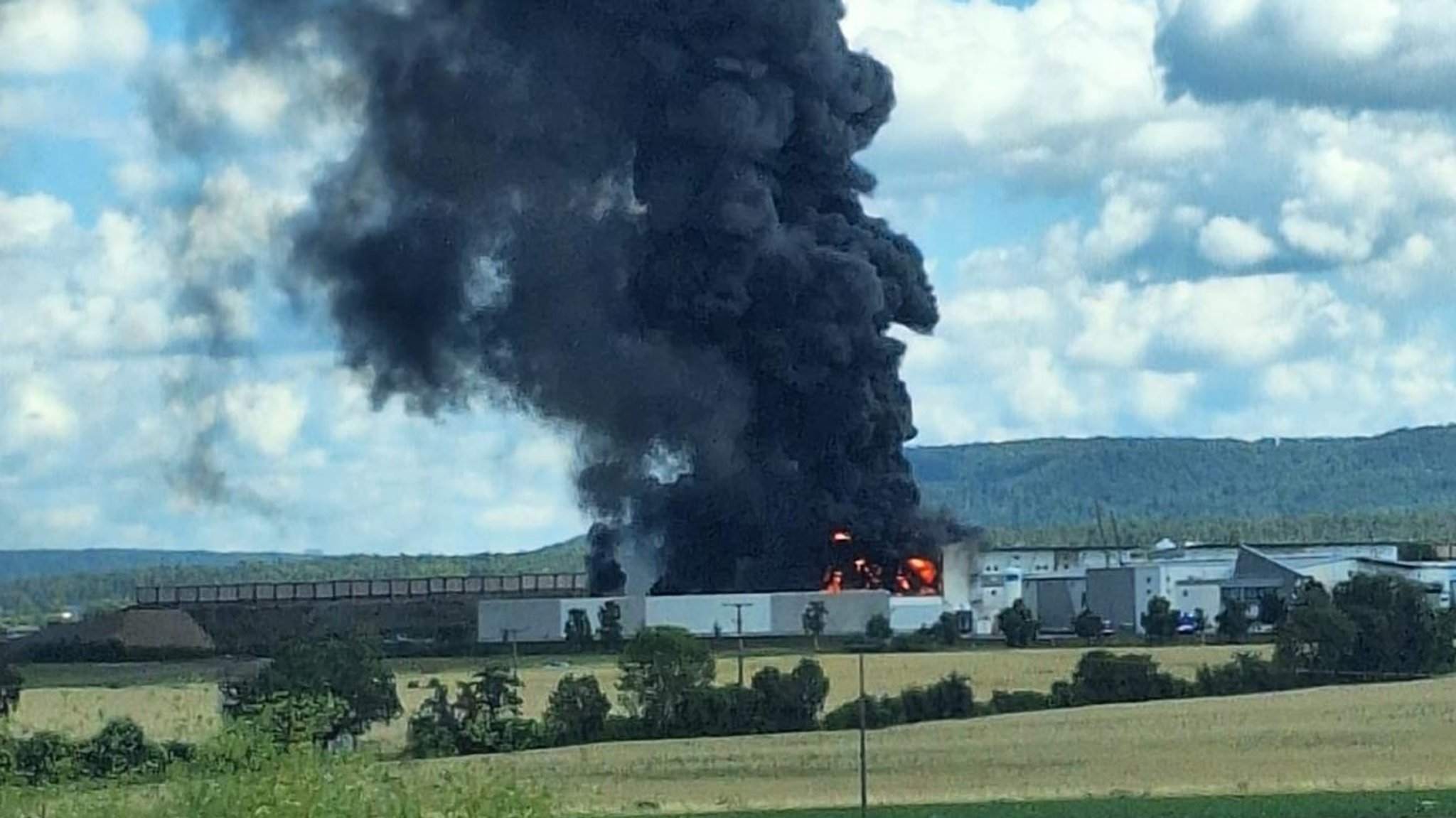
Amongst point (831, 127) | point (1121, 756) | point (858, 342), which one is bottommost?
point (1121, 756)

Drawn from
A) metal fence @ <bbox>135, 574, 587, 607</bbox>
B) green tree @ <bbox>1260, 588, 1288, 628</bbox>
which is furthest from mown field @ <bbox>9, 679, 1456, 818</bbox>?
metal fence @ <bbox>135, 574, 587, 607</bbox>

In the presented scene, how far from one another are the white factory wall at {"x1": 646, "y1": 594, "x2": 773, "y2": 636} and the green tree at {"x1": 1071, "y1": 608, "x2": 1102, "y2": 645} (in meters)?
12.0

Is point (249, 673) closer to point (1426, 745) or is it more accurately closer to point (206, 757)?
point (1426, 745)

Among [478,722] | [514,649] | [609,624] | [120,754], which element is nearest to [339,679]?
[478,722]

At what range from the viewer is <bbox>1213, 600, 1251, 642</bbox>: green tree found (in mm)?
89000

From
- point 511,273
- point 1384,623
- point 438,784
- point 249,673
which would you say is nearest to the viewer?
point 438,784

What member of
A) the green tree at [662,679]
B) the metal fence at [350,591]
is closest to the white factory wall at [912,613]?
the metal fence at [350,591]

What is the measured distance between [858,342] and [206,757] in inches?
2954

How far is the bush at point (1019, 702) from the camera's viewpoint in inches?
2562

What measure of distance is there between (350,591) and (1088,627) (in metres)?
43.3

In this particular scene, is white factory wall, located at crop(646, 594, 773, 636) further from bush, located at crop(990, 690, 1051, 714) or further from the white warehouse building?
bush, located at crop(990, 690, 1051, 714)

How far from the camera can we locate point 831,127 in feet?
312

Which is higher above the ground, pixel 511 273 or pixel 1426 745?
pixel 511 273

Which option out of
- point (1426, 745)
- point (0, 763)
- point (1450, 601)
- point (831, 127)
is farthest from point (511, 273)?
point (0, 763)
